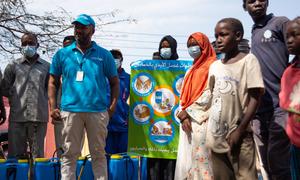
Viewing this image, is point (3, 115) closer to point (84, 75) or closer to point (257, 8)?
point (84, 75)

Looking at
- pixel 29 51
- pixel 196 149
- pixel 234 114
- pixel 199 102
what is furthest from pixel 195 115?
pixel 29 51

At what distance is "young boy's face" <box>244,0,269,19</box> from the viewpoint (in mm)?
4297

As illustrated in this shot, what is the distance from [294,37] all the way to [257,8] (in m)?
0.80

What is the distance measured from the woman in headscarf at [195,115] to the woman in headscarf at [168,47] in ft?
3.26

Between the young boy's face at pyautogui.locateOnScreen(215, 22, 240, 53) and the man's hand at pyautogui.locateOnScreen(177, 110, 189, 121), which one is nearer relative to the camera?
the young boy's face at pyautogui.locateOnScreen(215, 22, 240, 53)

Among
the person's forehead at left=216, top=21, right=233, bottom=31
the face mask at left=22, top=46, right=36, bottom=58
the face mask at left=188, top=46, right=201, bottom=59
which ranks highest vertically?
the face mask at left=22, top=46, right=36, bottom=58

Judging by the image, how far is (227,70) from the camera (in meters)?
3.93

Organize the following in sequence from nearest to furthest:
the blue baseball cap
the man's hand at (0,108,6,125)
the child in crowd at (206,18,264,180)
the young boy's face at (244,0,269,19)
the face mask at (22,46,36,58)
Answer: the child in crowd at (206,18,264,180) → the young boy's face at (244,0,269,19) → the blue baseball cap → the man's hand at (0,108,6,125) → the face mask at (22,46,36,58)

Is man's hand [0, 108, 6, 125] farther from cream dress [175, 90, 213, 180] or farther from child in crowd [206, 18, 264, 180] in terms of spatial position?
child in crowd [206, 18, 264, 180]

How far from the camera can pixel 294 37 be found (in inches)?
142

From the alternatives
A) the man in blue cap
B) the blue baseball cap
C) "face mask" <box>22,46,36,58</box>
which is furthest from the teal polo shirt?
"face mask" <box>22,46,36,58</box>

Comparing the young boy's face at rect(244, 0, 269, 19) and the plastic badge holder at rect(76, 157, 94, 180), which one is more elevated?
the young boy's face at rect(244, 0, 269, 19)

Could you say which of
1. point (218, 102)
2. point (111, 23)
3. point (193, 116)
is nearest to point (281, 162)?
point (218, 102)

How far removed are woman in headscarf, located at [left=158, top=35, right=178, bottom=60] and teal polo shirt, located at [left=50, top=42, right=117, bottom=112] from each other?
1182 millimetres
